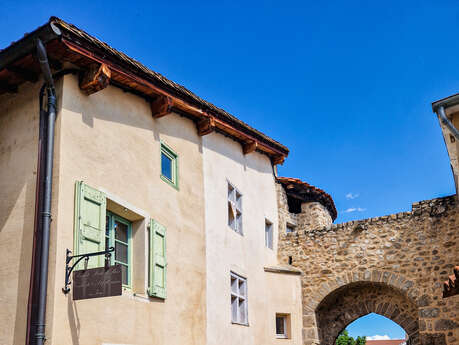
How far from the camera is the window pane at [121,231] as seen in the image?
28.0ft

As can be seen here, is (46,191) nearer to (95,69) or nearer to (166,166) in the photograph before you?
(95,69)

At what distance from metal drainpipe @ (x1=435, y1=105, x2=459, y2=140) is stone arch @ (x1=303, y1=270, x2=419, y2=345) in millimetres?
4926

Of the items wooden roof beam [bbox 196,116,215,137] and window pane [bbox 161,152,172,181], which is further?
wooden roof beam [bbox 196,116,215,137]

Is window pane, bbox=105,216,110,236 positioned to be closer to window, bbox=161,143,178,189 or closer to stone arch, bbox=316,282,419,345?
window, bbox=161,143,178,189

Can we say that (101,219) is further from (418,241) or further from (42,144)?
(418,241)

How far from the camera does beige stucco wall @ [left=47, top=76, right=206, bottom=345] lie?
718cm

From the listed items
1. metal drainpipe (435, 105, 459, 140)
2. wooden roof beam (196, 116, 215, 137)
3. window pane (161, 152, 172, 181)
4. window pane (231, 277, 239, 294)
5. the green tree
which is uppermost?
wooden roof beam (196, 116, 215, 137)

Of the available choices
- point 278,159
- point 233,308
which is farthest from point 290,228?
point 233,308

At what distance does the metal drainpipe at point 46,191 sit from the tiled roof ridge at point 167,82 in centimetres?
53

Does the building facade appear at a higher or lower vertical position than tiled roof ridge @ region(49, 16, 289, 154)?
lower

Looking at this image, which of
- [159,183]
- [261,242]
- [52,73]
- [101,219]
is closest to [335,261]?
[261,242]

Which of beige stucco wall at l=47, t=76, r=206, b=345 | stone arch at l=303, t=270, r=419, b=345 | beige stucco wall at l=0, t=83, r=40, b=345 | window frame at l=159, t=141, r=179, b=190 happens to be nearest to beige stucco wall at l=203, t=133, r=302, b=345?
beige stucco wall at l=47, t=76, r=206, b=345

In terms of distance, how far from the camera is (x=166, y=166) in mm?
10312

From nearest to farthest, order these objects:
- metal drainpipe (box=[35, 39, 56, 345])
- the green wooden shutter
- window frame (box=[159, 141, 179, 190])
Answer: metal drainpipe (box=[35, 39, 56, 345]) < the green wooden shutter < window frame (box=[159, 141, 179, 190])
